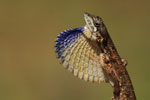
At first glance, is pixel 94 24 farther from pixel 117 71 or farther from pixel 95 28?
pixel 117 71

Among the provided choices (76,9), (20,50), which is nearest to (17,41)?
(20,50)

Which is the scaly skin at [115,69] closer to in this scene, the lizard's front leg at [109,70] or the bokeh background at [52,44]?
the lizard's front leg at [109,70]

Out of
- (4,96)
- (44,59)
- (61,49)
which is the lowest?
(61,49)

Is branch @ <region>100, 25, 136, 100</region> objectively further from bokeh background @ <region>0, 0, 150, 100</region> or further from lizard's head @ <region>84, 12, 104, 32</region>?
bokeh background @ <region>0, 0, 150, 100</region>

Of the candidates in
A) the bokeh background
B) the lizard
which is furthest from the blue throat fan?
the bokeh background

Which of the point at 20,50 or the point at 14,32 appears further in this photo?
the point at 14,32

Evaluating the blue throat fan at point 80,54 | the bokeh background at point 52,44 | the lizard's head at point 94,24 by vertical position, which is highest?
the bokeh background at point 52,44

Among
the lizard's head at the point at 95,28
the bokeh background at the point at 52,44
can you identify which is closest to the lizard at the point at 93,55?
the lizard's head at the point at 95,28

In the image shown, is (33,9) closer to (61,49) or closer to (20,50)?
(20,50)

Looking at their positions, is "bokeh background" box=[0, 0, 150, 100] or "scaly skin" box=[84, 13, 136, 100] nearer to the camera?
"scaly skin" box=[84, 13, 136, 100]
